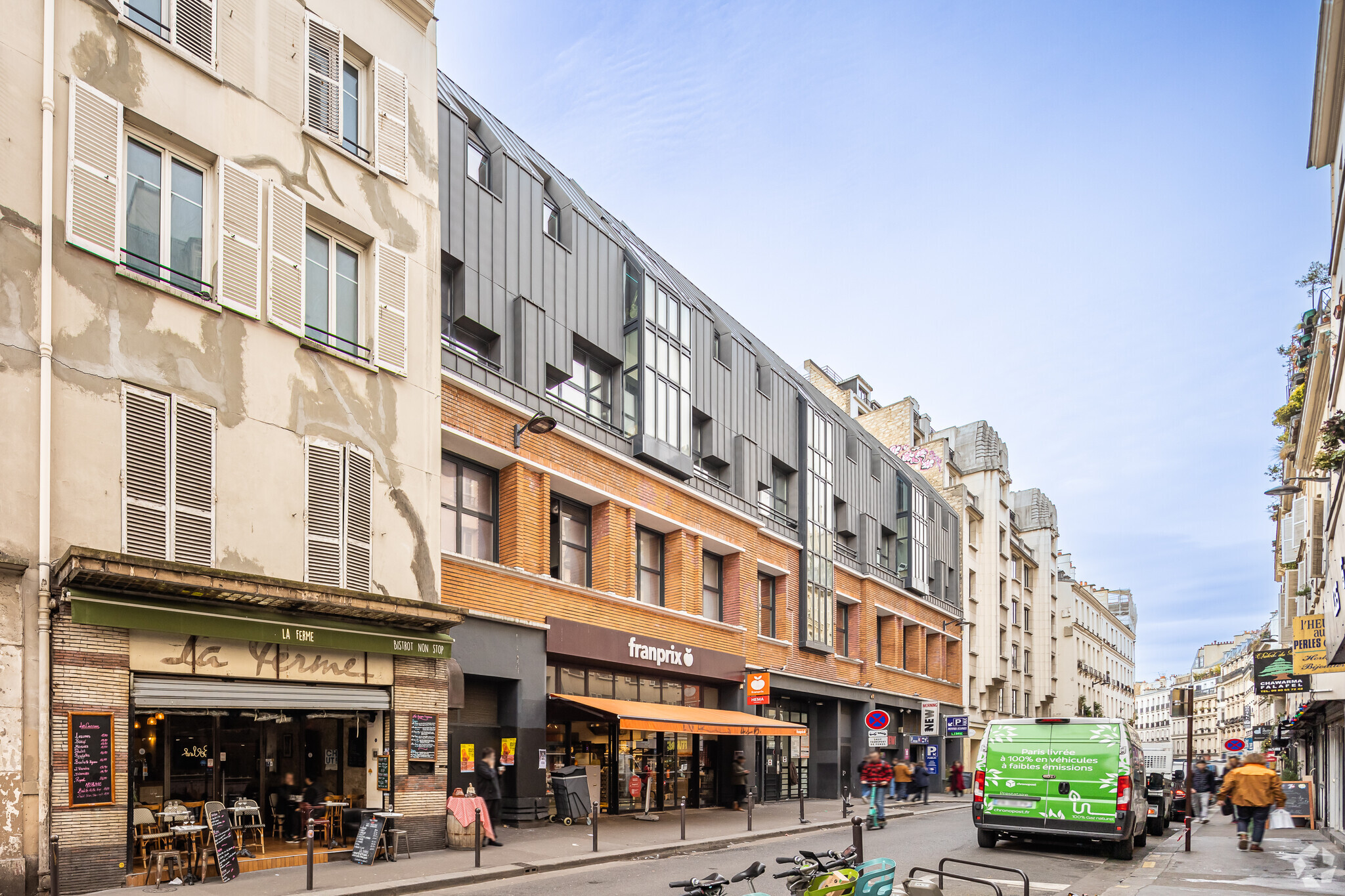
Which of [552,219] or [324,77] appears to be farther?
[552,219]

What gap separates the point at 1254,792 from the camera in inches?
632

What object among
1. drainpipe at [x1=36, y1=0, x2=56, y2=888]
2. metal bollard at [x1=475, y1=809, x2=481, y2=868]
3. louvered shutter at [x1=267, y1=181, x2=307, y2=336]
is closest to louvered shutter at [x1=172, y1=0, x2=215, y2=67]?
drainpipe at [x1=36, y1=0, x2=56, y2=888]

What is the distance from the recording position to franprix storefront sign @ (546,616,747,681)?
20.6 meters

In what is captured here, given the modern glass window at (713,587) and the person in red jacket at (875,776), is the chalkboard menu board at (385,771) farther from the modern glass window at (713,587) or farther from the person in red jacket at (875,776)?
the modern glass window at (713,587)

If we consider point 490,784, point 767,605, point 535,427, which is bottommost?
point 490,784

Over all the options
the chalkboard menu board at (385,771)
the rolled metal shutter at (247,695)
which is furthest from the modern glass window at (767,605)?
the rolled metal shutter at (247,695)

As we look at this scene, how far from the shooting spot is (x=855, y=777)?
3638 centimetres

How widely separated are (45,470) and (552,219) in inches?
526

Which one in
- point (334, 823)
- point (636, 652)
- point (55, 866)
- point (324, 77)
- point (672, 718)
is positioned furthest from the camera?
point (636, 652)

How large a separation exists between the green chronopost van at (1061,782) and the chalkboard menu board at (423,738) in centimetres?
837

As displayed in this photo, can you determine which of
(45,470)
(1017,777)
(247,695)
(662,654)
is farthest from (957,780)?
(45,470)

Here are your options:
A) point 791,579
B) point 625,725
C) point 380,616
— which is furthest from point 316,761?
point 791,579

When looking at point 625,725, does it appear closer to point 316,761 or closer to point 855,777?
point 316,761

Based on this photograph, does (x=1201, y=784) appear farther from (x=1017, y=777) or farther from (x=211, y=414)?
(x=211, y=414)
